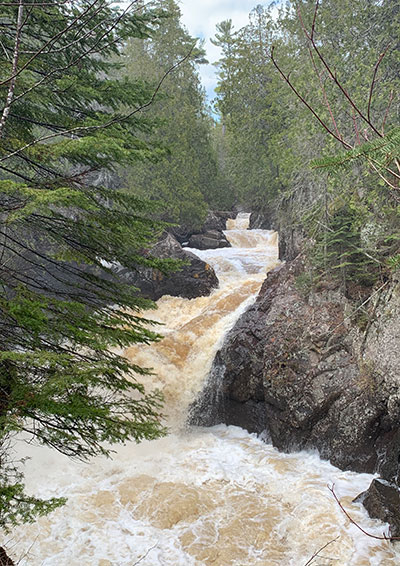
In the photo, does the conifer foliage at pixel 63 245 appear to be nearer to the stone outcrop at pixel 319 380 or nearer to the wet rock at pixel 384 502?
the wet rock at pixel 384 502

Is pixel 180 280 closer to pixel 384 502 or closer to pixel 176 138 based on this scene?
pixel 176 138

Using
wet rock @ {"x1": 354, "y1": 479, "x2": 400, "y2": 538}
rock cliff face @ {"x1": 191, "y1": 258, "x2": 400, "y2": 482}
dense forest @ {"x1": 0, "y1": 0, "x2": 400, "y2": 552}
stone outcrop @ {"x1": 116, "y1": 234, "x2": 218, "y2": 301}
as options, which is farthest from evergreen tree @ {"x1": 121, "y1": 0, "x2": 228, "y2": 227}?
wet rock @ {"x1": 354, "y1": 479, "x2": 400, "y2": 538}

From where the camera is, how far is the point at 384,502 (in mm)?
5887

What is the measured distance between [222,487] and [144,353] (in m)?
4.76

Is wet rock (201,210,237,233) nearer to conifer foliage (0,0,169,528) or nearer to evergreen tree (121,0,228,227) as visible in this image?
evergreen tree (121,0,228,227)

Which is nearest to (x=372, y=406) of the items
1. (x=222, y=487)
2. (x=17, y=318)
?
(x=222, y=487)

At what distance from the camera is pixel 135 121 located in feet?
17.1

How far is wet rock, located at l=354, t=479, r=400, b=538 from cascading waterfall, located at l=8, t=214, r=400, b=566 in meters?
0.18

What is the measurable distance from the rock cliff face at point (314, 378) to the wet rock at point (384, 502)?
45 cm

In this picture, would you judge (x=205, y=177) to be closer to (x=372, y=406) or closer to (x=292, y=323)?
(x=292, y=323)

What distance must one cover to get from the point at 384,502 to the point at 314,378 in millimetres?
2733

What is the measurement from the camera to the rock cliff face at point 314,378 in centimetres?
717

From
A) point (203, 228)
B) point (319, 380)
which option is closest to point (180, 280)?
point (319, 380)

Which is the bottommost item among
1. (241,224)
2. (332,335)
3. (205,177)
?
(332,335)
